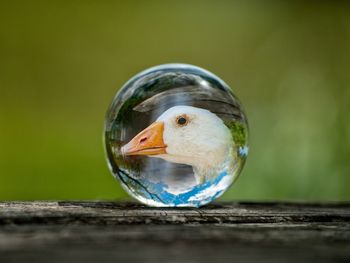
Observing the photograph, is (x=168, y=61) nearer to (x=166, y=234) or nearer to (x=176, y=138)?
(x=176, y=138)

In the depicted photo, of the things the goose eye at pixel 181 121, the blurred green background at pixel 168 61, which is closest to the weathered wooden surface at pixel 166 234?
the goose eye at pixel 181 121

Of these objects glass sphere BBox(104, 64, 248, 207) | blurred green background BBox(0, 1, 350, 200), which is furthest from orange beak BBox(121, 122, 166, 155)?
blurred green background BBox(0, 1, 350, 200)

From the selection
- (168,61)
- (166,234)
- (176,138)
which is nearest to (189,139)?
(176,138)

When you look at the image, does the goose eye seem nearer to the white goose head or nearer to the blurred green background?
the white goose head

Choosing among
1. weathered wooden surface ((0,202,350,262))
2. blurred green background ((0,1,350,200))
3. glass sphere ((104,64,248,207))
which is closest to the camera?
weathered wooden surface ((0,202,350,262))

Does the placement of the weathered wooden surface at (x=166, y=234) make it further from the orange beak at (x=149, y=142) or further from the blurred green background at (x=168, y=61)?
the blurred green background at (x=168, y=61)

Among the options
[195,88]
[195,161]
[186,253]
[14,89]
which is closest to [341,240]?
[186,253]

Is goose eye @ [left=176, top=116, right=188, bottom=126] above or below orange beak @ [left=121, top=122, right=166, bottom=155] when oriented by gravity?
above
